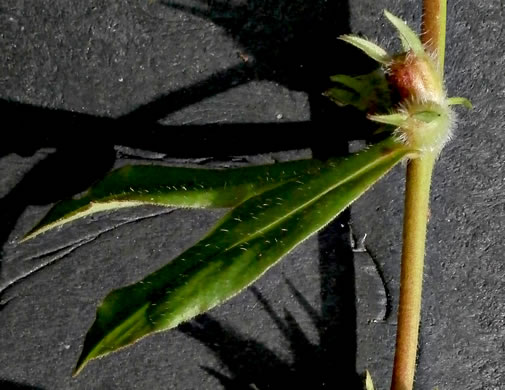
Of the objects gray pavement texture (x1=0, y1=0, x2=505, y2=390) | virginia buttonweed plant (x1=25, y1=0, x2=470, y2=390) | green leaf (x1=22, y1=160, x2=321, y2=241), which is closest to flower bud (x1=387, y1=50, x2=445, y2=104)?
virginia buttonweed plant (x1=25, y1=0, x2=470, y2=390)

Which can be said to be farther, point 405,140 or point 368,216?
point 368,216

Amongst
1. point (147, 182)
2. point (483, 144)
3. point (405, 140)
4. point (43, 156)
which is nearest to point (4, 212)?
point (43, 156)

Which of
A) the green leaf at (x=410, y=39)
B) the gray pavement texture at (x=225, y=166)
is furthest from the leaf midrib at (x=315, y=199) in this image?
the gray pavement texture at (x=225, y=166)

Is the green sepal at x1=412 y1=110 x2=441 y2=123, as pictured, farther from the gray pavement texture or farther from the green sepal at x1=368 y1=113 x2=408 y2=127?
the gray pavement texture

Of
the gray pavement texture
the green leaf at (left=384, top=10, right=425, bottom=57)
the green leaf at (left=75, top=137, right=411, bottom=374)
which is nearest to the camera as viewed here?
the green leaf at (left=75, top=137, right=411, bottom=374)

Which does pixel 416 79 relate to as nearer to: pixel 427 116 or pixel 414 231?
pixel 427 116

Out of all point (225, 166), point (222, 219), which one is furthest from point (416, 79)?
point (225, 166)

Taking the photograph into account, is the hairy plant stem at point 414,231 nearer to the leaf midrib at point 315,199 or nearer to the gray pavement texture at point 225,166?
the leaf midrib at point 315,199

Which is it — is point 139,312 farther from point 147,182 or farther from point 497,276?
point 497,276
